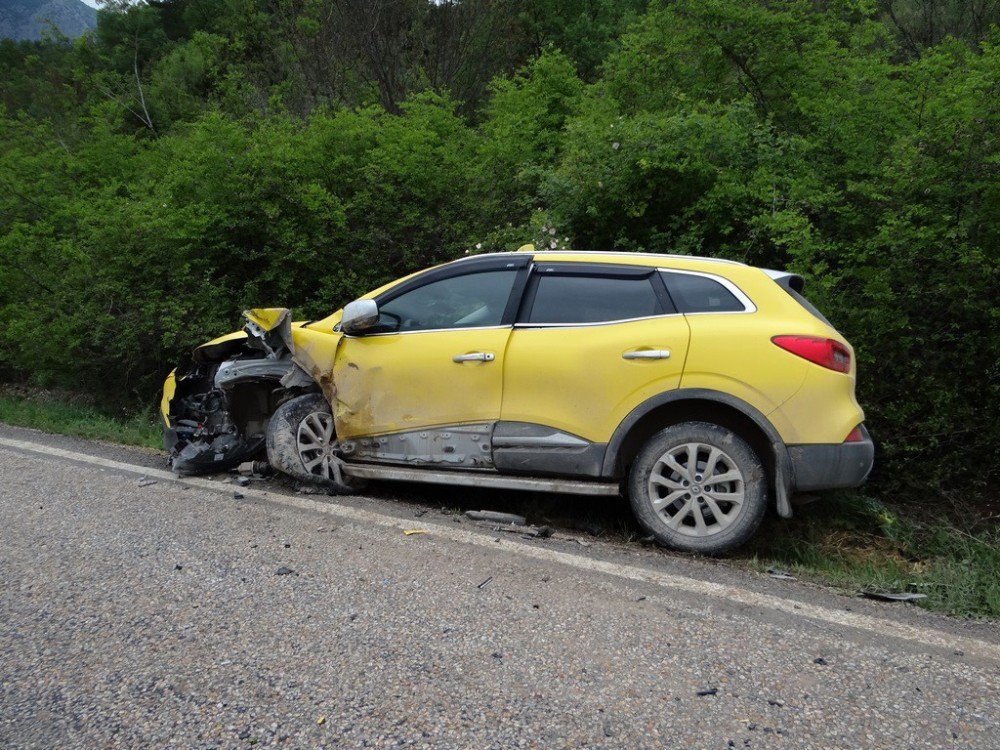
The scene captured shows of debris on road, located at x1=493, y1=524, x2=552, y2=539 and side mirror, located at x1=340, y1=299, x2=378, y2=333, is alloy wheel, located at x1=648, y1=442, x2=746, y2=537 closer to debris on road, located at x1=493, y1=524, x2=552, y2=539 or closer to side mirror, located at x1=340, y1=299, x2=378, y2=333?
debris on road, located at x1=493, y1=524, x2=552, y2=539

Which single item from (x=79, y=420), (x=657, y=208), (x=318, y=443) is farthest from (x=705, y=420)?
(x=79, y=420)

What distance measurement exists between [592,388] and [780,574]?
1487 mm

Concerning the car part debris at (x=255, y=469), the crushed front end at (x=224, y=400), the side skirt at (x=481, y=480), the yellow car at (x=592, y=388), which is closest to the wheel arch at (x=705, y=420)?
the yellow car at (x=592, y=388)

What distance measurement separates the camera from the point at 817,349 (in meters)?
4.26

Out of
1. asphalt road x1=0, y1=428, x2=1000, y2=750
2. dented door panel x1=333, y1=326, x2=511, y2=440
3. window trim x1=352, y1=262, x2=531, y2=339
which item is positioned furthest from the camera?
window trim x1=352, y1=262, x2=531, y2=339

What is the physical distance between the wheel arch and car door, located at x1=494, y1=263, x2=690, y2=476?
63mm

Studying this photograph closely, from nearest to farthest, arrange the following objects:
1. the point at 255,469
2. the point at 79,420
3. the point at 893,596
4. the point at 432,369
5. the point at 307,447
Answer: the point at 893,596, the point at 432,369, the point at 307,447, the point at 255,469, the point at 79,420

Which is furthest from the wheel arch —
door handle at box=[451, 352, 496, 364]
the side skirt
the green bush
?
the green bush

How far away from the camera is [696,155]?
23.2 feet

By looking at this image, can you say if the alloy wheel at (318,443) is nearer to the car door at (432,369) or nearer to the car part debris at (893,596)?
the car door at (432,369)

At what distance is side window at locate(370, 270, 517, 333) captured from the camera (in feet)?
16.8

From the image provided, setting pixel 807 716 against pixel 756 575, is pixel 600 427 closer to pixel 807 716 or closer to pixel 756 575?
pixel 756 575

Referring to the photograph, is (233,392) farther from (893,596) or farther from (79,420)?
(893,596)

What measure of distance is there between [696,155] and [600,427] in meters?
3.64
